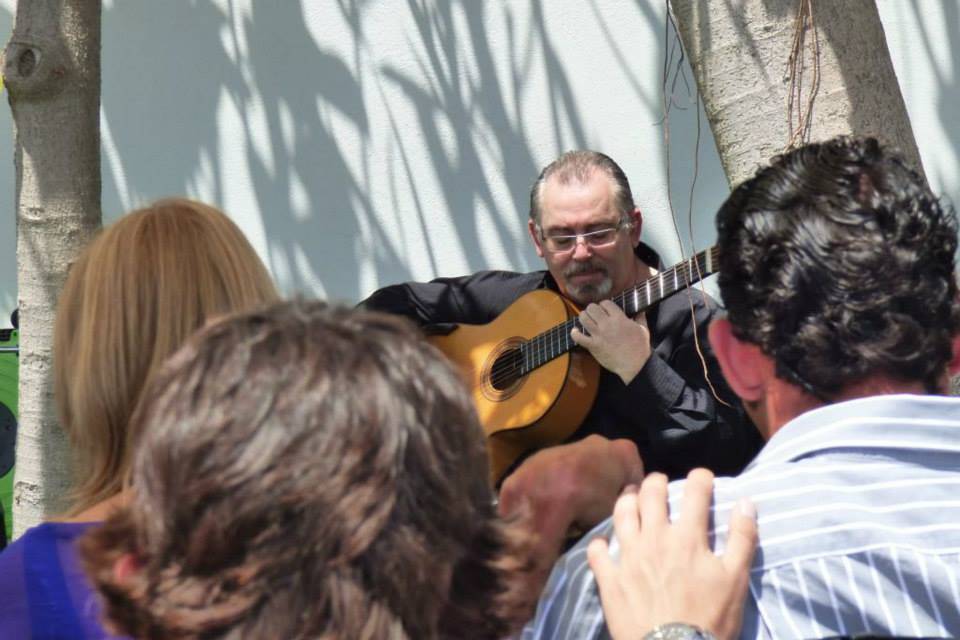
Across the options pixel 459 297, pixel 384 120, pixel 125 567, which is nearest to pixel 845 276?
pixel 125 567

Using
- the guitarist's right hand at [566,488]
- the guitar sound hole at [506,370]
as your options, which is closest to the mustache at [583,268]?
the guitar sound hole at [506,370]

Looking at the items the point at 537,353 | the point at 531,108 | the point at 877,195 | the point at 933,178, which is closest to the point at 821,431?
the point at 877,195

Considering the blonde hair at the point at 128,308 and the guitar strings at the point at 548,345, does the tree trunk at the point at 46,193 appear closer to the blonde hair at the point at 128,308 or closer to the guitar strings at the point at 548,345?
the guitar strings at the point at 548,345

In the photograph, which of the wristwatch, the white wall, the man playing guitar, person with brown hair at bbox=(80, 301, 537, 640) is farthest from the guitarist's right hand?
the white wall

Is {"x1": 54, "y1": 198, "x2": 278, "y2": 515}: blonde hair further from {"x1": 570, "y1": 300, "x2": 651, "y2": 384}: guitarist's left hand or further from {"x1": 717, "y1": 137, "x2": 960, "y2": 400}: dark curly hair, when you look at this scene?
{"x1": 570, "y1": 300, "x2": 651, "y2": 384}: guitarist's left hand

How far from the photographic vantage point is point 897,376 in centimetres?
128

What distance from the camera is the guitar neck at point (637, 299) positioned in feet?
10.1

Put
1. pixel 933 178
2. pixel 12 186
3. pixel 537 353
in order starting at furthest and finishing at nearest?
1. pixel 12 186
2. pixel 933 178
3. pixel 537 353

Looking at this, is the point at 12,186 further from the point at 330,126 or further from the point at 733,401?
the point at 733,401

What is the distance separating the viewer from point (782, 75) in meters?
2.02

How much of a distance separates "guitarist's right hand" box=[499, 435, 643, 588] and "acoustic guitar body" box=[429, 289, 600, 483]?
1648 millimetres

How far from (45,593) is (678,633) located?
69 centimetres

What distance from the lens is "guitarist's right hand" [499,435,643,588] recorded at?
50.0 inches

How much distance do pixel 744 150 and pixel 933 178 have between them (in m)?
2.18
